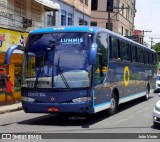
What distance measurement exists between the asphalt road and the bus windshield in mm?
1270

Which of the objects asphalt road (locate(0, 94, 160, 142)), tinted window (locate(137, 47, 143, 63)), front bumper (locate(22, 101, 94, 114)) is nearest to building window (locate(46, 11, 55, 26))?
tinted window (locate(137, 47, 143, 63))

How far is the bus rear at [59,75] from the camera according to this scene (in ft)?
39.2

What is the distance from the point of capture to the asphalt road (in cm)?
1114

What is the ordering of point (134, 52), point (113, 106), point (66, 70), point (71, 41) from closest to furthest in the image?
point (66, 70)
point (71, 41)
point (113, 106)
point (134, 52)

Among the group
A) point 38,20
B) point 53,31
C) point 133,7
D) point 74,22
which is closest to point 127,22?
point 133,7

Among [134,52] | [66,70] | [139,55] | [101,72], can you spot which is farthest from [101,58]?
[139,55]

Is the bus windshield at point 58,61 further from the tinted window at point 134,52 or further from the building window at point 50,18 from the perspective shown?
the building window at point 50,18

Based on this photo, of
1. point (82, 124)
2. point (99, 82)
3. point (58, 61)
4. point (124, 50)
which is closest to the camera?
point (58, 61)

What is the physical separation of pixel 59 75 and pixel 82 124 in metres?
1.76

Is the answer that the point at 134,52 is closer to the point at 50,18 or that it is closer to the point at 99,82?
the point at 99,82

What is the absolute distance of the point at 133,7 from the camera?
70.2 m

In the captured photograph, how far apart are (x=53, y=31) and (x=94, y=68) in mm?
1802

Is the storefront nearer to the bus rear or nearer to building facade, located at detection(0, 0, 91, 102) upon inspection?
building facade, located at detection(0, 0, 91, 102)

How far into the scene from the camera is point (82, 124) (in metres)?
12.4
